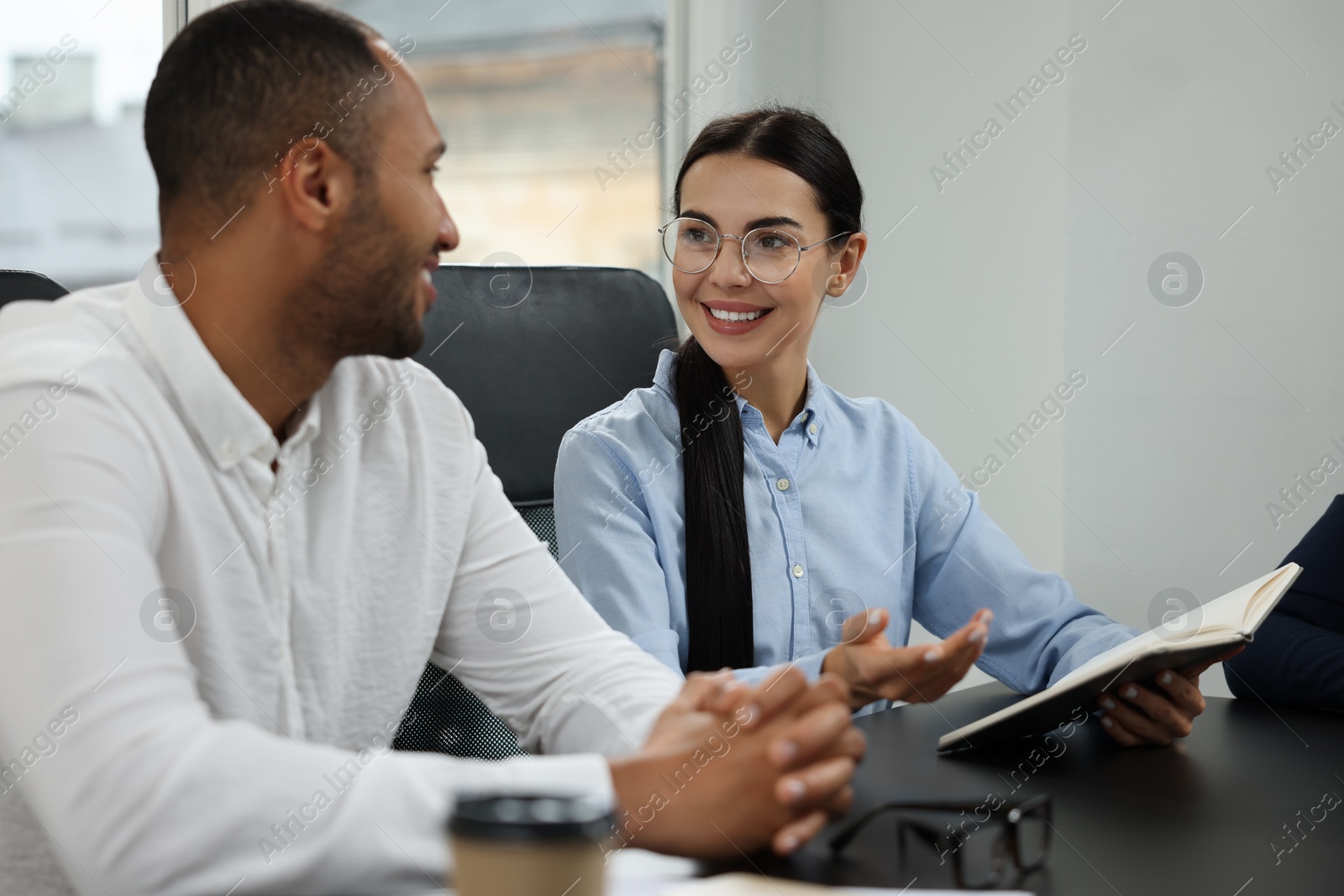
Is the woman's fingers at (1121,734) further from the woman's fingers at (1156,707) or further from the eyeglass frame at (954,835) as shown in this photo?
the eyeglass frame at (954,835)

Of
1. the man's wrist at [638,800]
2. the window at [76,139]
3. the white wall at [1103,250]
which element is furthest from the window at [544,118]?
the man's wrist at [638,800]

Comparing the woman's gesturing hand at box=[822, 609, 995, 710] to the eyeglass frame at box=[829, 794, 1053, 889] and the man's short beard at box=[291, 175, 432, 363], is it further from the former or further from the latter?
the man's short beard at box=[291, 175, 432, 363]

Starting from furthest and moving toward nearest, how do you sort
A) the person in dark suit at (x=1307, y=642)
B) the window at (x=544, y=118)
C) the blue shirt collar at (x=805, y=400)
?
the window at (x=544, y=118) < the blue shirt collar at (x=805, y=400) < the person in dark suit at (x=1307, y=642)

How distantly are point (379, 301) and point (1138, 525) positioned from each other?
1810 millimetres

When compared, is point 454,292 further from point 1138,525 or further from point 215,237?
point 1138,525

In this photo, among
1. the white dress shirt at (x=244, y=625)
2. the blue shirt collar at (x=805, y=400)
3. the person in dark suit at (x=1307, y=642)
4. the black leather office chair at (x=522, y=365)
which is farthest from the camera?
the blue shirt collar at (x=805, y=400)

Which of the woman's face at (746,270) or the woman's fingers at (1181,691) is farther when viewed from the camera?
the woman's face at (746,270)

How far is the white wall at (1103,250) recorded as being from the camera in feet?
7.23

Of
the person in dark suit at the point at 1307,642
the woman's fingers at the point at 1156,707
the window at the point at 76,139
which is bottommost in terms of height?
the window at the point at 76,139

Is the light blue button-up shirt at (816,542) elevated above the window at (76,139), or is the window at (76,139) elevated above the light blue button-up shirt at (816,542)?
the light blue button-up shirt at (816,542)

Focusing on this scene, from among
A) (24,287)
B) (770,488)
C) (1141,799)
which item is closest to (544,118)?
(770,488)

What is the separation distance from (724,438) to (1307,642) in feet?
2.39

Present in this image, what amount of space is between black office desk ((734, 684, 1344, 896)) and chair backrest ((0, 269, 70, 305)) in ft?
2.75

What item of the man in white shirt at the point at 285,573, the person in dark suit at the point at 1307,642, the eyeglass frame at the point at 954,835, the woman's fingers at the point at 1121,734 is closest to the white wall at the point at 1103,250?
the person in dark suit at the point at 1307,642
